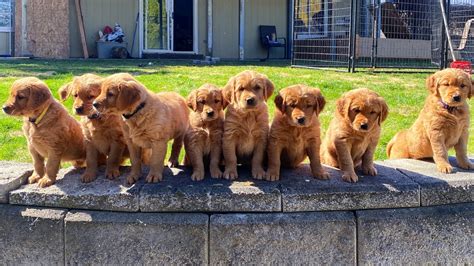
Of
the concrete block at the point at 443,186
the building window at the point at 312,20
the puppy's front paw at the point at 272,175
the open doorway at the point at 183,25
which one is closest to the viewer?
the concrete block at the point at 443,186

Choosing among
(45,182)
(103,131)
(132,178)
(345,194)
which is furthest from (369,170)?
(45,182)

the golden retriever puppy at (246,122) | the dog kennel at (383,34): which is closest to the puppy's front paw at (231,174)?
the golden retriever puppy at (246,122)

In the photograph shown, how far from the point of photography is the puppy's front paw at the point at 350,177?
12.8 feet

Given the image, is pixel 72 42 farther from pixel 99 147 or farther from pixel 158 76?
pixel 99 147

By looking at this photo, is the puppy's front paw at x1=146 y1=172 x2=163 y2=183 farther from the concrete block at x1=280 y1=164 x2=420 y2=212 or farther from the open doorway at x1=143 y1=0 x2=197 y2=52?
the open doorway at x1=143 y1=0 x2=197 y2=52

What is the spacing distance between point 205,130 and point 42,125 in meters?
1.19

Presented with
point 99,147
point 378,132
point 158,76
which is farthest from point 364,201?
point 158,76

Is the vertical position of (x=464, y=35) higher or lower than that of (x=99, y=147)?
higher

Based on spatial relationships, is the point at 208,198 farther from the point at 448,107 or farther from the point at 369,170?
the point at 448,107

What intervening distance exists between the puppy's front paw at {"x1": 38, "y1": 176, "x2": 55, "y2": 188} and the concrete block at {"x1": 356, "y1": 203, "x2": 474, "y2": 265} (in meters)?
2.17

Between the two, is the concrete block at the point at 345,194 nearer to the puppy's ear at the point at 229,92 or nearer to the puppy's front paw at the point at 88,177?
the puppy's ear at the point at 229,92

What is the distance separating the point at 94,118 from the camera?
396cm

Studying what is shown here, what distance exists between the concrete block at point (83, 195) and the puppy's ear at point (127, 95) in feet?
1.87

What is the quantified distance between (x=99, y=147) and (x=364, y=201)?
1.97m
